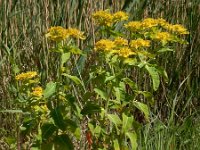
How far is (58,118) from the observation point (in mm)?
1918

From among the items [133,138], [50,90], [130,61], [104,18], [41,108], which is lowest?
[133,138]

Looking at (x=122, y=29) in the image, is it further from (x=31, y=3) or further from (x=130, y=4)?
(x=31, y=3)

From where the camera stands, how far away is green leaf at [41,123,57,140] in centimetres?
193

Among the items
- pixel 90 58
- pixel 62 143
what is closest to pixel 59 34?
pixel 62 143

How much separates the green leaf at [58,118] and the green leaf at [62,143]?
75 mm

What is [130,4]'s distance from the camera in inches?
121

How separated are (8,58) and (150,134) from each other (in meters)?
0.92

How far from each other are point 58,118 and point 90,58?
1087mm

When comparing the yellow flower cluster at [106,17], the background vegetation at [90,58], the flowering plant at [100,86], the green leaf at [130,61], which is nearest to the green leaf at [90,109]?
the flowering plant at [100,86]

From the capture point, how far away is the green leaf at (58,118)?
6.24 ft

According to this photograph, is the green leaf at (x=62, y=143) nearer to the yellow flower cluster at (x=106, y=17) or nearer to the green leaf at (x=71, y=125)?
the green leaf at (x=71, y=125)

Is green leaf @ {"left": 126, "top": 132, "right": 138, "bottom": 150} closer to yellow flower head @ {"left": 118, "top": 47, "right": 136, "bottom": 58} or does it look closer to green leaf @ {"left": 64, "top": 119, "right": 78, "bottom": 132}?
green leaf @ {"left": 64, "top": 119, "right": 78, "bottom": 132}

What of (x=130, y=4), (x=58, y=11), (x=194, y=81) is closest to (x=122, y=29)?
(x=130, y=4)

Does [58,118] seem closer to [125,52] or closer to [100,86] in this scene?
[100,86]
